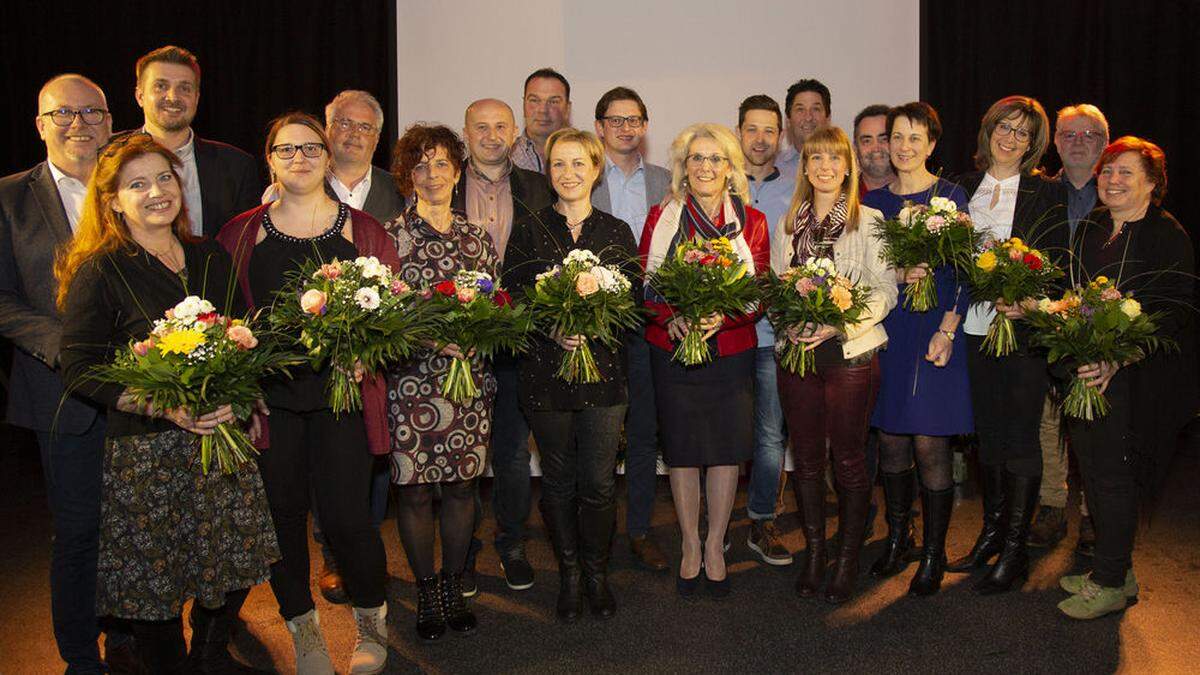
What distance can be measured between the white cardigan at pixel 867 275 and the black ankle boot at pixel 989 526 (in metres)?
0.81

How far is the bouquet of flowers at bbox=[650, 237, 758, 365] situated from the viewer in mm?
3455

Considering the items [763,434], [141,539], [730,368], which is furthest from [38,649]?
[763,434]

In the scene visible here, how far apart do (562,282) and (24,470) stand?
199 inches

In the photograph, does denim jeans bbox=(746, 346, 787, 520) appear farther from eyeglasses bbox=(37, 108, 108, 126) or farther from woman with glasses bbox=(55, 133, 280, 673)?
eyeglasses bbox=(37, 108, 108, 126)

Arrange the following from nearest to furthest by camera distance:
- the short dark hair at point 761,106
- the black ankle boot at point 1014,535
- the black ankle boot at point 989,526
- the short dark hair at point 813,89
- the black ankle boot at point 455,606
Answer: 1. the black ankle boot at point 455,606
2. the black ankle boot at point 1014,535
3. the black ankle boot at point 989,526
4. the short dark hair at point 761,106
5. the short dark hair at point 813,89

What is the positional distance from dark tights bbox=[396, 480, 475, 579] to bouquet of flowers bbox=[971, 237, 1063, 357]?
6.75 ft

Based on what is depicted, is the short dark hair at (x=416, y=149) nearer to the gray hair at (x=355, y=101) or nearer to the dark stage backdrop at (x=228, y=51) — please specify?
the gray hair at (x=355, y=101)

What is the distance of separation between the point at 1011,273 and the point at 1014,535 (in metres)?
1.15

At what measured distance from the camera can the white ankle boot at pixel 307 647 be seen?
10.7 ft

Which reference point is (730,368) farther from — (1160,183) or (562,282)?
(1160,183)

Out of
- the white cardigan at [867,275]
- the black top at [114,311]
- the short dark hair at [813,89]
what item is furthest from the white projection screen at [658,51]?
the black top at [114,311]

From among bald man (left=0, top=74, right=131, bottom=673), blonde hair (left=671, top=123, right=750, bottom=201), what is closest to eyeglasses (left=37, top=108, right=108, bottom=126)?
bald man (left=0, top=74, right=131, bottom=673)

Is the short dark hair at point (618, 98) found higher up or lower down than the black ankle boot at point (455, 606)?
higher up

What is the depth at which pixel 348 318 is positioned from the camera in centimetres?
288
